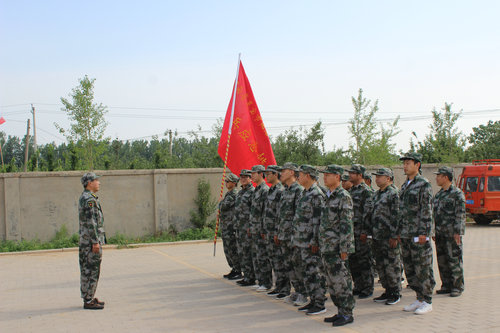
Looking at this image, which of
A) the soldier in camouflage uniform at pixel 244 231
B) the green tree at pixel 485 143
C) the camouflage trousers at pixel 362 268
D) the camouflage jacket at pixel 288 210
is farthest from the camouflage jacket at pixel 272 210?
the green tree at pixel 485 143

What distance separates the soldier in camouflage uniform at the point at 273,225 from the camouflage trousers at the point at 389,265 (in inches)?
59.8

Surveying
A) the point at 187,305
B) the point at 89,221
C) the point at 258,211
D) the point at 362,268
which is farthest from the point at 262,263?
the point at 89,221

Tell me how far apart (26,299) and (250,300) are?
12.6ft

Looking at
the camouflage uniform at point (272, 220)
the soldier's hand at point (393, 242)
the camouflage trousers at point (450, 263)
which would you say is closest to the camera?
the soldier's hand at point (393, 242)

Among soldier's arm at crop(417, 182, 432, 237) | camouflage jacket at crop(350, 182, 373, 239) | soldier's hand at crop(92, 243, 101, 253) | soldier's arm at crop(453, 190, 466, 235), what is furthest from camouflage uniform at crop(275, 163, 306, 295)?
soldier's hand at crop(92, 243, 101, 253)

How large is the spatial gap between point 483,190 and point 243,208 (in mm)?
12934

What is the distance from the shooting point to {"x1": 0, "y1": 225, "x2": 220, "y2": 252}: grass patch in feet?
45.5

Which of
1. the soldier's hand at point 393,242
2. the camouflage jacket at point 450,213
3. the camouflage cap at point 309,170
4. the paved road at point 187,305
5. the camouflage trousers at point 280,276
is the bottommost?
the paved road at point 187,305

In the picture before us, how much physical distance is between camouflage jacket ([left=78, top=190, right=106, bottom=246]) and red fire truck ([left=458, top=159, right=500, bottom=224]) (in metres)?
15.4

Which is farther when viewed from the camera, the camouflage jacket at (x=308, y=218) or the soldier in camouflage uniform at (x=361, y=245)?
the soldier in camouflage uniform at (x=361, y=245)

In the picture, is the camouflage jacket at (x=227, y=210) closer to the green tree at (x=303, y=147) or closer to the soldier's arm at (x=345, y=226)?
the soldier's arm at (x=345, y=226)

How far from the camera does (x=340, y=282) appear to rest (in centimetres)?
590

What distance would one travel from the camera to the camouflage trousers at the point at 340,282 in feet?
19.3

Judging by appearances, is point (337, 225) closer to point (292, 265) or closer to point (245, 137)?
point (292, 265)
